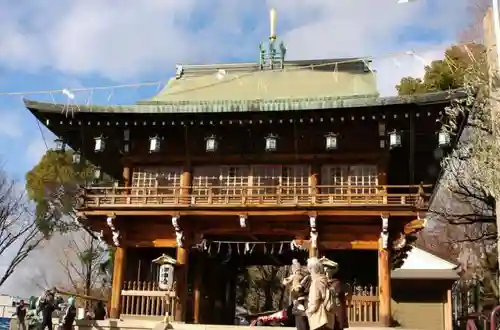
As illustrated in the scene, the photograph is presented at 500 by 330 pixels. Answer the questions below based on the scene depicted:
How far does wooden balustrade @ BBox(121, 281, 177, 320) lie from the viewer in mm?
19391

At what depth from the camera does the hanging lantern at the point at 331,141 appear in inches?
761

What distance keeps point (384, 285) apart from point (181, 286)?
6721mm

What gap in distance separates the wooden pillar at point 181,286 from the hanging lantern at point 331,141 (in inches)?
247

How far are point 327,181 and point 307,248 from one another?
2443mm

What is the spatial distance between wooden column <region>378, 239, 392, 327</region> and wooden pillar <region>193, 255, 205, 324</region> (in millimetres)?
6490

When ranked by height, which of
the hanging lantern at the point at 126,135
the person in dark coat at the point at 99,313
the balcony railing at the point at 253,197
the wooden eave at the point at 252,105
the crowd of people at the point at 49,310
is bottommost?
the person in dark coat at the point at 99,313

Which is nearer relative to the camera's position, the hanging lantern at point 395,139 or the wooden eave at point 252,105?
the wooden eave at point 252,105

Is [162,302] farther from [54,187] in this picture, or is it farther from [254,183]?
[54,187]

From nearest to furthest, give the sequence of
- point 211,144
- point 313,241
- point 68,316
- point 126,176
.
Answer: point 68,316 → point 313,241 → point 211,144 → point 126,176

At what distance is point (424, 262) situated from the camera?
30.5 m

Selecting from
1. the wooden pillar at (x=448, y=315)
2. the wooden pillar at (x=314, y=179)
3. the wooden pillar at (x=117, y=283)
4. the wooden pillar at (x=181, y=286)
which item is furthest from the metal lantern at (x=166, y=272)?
the wooden pillar at (x=448, y=315)

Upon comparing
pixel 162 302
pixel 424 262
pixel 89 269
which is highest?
pixel 424 262

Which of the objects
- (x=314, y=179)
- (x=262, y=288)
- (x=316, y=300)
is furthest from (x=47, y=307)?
(x=262, y=288)

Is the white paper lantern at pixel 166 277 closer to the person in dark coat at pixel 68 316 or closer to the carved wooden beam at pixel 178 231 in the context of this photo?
the carved wooden beam at pixel 178 231
